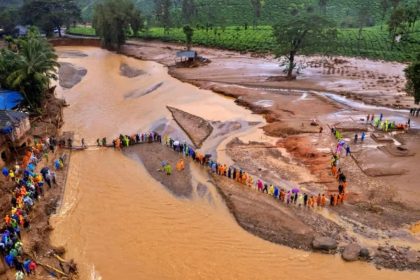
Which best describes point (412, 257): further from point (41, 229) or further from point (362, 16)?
point (362, 16)

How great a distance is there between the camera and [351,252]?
2117 cm

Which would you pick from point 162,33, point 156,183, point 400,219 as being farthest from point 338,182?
point 162,33

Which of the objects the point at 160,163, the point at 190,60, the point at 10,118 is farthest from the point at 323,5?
the point at 10,118

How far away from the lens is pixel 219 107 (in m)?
46.1

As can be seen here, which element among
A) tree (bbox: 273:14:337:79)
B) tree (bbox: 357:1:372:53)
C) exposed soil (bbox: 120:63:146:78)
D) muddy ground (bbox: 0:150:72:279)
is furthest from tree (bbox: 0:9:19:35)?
tree (bbox: 357:1:372:53)

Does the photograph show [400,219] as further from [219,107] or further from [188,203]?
[219,107]

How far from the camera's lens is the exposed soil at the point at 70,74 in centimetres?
5769

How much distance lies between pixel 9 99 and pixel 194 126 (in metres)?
17.4

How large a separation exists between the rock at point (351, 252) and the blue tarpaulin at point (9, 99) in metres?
30.9

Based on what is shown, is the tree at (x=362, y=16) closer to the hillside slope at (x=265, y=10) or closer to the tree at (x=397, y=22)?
the hillside slope at (x=265, y=10)

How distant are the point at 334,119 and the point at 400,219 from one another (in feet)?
56.3

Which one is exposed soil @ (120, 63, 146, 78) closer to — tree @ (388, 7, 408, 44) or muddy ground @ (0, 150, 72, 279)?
muddy ground @ (0, 150, 72, 279)

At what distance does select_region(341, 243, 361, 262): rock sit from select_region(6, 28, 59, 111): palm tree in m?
30.4

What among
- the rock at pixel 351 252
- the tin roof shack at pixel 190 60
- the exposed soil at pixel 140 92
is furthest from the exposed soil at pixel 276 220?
the tin roof shack at pixel 190 60
